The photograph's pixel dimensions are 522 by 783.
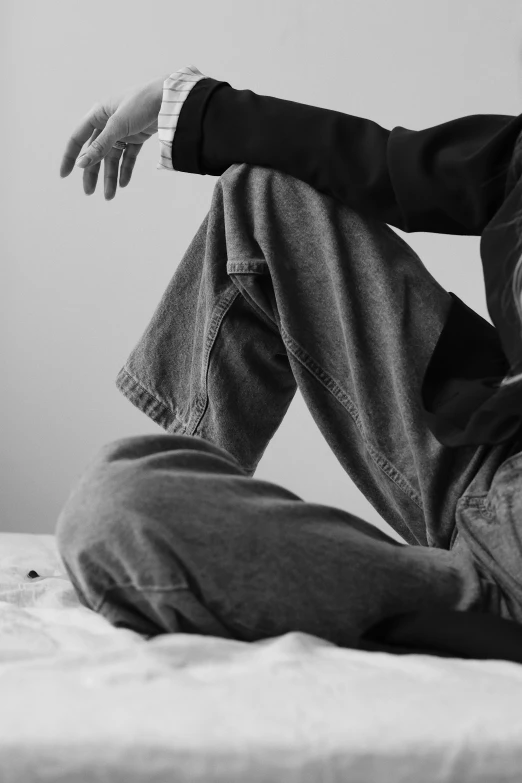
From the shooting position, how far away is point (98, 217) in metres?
2.30

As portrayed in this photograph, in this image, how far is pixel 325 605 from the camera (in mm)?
593

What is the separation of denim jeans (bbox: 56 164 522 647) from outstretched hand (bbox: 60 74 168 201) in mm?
132

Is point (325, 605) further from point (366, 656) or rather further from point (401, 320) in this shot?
point (401, 320)

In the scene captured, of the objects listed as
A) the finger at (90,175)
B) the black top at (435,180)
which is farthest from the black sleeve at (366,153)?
the finger at (90,175)

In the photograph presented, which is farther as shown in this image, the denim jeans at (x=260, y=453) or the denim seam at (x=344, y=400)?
the denim seam at (x=344, y=400)

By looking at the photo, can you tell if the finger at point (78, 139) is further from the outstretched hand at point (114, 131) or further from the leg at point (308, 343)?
the leg at point (308, 343)

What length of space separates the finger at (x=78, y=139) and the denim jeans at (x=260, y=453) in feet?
0.61

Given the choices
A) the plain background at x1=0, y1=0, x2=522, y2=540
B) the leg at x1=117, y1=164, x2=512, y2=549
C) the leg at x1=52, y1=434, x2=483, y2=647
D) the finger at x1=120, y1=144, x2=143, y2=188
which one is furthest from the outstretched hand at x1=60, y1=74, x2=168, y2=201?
the plain background at x1=0, y1=0, x2=522, y2=540

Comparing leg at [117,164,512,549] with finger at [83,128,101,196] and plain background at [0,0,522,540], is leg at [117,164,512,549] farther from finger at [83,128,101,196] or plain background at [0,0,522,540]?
plain background at [0,0,522,540]

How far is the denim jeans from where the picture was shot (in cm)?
58

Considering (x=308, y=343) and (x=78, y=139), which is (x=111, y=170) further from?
(x=308, y=343)

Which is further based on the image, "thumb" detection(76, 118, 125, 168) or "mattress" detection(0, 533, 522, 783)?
"thumb" detection(76, 118, 125, 168)

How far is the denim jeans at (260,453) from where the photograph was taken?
22.9 inches

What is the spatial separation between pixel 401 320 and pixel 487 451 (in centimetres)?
14
